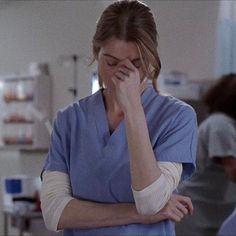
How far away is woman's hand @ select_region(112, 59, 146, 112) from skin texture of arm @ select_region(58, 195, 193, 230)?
0.54 feet

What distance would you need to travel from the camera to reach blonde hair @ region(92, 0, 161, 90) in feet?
2.70

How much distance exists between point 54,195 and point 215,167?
0.96 metres

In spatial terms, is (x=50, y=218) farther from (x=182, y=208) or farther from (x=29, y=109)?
(x=29, y=109)

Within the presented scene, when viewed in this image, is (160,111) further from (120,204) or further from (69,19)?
(69,19)

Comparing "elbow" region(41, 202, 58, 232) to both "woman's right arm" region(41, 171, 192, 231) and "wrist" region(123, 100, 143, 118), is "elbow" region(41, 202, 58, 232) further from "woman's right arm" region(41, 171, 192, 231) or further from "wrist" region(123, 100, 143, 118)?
"wrist" region(123, 100, 143, 118)

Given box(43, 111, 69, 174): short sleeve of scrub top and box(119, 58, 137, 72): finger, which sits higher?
box(119, 58, 137, 72): finger

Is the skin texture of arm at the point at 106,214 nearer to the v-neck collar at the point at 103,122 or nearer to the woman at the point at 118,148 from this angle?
the woman at the point at 118,148

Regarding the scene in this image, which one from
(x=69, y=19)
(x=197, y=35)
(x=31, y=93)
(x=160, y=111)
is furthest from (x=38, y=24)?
(x=31, y=93)

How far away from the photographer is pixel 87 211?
828mm

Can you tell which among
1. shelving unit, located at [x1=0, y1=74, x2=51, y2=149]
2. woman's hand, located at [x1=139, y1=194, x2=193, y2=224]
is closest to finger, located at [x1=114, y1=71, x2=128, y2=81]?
woman's hand, located at [x1=139, y1=194, x2=193, y2=224]

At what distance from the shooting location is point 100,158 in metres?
0.85

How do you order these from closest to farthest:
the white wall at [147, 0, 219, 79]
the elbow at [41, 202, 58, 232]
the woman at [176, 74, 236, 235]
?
1. the elbow at [41, 202, 58, 232]
2. the woman at [176, 74, 236, 235]
3. the white wall at [147, 0, 219, 79]

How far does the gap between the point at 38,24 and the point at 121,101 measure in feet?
1.31

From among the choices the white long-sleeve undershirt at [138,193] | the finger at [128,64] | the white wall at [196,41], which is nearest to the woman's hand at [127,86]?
the finger at [128,64]
